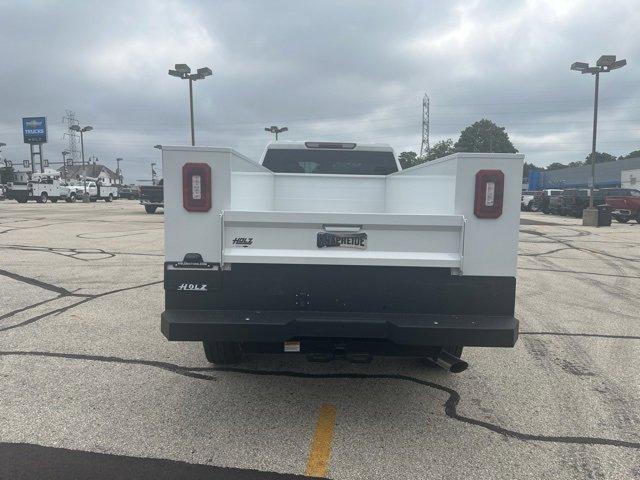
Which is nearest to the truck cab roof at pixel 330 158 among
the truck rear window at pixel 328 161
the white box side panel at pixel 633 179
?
the truck rear window at pixel 328 161

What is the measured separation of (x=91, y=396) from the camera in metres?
3.98

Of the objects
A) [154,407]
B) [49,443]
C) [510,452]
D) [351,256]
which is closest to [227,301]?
[351,256]

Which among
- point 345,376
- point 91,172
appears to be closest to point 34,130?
point 91,172

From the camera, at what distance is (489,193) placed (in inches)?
132

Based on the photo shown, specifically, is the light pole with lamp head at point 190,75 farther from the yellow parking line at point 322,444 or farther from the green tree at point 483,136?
the green tree at point 483,136

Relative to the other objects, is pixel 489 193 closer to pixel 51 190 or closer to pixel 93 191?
pixel 51 190

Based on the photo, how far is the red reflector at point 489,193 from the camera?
3.34 metres

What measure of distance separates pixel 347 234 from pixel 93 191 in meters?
56.0

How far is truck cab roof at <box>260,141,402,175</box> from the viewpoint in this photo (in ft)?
22.3

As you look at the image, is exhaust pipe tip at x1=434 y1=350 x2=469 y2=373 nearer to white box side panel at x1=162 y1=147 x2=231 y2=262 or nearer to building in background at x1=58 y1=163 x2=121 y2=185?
white box side panel at x1=162 y1=147 x2=231 y2=262

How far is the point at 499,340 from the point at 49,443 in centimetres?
300

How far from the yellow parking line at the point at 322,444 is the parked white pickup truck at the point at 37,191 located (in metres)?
48.4

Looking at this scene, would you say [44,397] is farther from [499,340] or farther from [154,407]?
[499,340]

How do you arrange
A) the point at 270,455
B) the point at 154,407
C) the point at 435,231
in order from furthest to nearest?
1. the point at 154,407
2. the point at 435,231
3. the point at 270,455
